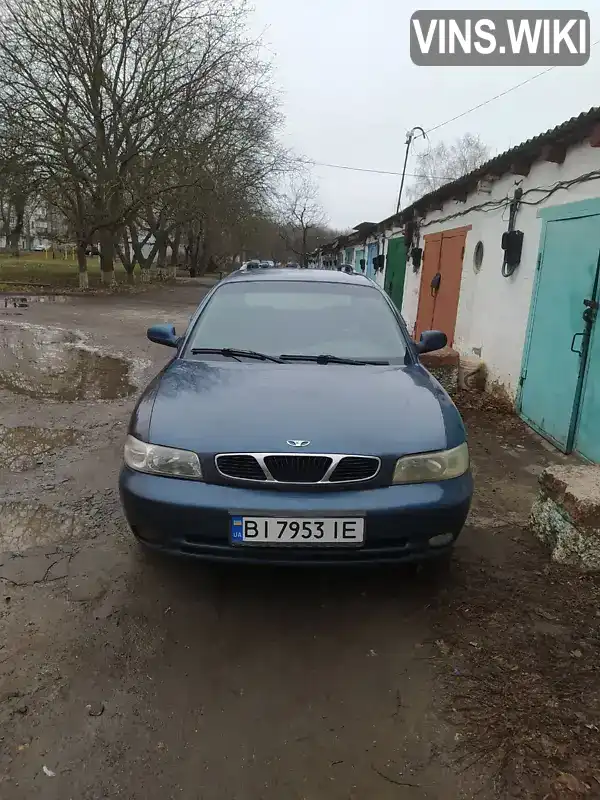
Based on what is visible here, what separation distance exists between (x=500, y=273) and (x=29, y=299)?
682 inches

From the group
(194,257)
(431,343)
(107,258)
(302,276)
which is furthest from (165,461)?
(194,257)

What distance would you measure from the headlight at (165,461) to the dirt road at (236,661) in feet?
2.36

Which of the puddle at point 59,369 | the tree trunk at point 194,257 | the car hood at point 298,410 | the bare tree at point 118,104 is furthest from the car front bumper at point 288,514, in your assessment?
the tree trunk at point 194,257

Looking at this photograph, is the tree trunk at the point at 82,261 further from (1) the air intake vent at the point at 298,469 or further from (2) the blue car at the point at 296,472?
(1) the air intake vent at the point at 298,469

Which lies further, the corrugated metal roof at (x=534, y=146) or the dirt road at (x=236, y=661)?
the corrugated metal roof at (x=534, y=146)

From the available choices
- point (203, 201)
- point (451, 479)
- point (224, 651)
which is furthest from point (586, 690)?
point (203, 201)

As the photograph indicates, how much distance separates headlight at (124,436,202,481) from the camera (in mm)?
2631

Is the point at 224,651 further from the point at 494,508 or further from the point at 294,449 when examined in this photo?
the point at 494,508

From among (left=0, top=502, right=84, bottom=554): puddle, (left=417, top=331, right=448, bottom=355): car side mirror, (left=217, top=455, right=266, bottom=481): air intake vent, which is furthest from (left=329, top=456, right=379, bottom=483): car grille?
(left=0, top=502, right=84, bottom=554): puddle

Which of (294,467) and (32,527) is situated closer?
(294,467)

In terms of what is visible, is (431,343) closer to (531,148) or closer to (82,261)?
(531,148)

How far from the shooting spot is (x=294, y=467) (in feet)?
8.48

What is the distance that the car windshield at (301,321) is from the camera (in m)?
3.71

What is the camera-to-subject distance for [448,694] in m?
2.34
